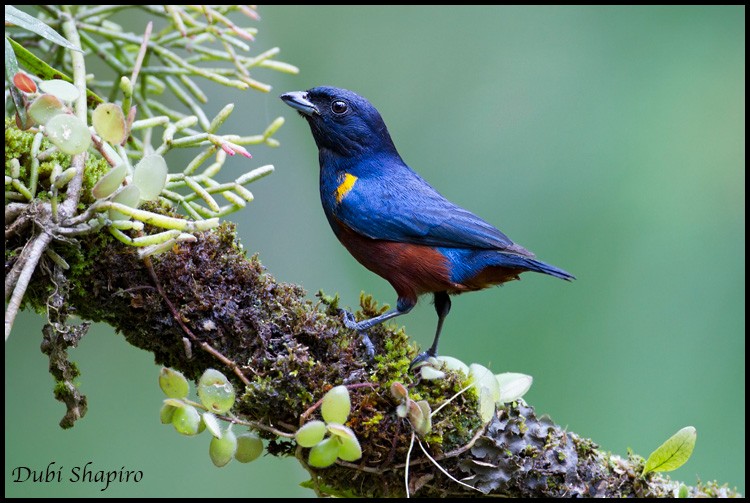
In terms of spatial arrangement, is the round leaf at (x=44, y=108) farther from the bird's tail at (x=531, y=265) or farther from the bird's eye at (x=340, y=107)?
the bird's tail at (x=531, y=265)

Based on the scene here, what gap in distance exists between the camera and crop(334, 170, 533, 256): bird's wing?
2.57 metres

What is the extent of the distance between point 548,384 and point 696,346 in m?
0.89

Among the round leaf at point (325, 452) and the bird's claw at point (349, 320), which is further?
the bird's claw at point (349, 320)

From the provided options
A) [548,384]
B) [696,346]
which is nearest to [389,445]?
[548,384]

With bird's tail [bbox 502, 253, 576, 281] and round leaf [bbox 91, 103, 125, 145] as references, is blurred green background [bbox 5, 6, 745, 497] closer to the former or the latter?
bird's tail [bbox 502, 253, 576, 281]

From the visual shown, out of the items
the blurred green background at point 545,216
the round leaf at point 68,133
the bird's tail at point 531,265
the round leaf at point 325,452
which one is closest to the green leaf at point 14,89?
the round leaf at point 68,133

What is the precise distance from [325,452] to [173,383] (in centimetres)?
40

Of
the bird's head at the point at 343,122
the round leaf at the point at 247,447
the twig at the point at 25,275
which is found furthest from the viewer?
the bird's head at the point at 343,122

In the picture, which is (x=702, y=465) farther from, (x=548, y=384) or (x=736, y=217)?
(x=736, y=217)

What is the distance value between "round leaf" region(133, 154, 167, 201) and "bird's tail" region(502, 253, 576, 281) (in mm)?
1269

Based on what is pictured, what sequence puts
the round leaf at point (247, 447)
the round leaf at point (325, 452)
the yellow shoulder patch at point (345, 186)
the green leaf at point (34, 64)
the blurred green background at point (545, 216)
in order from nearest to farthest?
the round leaf at point (325, 452), the round leaf at point (247, 447), the green leaf at point (34, 64), the yellow shoulder patch at point (345, 186), the blurred green background at point (545, 216)

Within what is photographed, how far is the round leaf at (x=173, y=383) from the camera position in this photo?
177 centimetres

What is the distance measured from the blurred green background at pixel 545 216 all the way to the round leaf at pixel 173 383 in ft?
9.49

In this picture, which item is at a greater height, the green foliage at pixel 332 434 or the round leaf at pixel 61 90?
the round leaf at pixel 61 90
